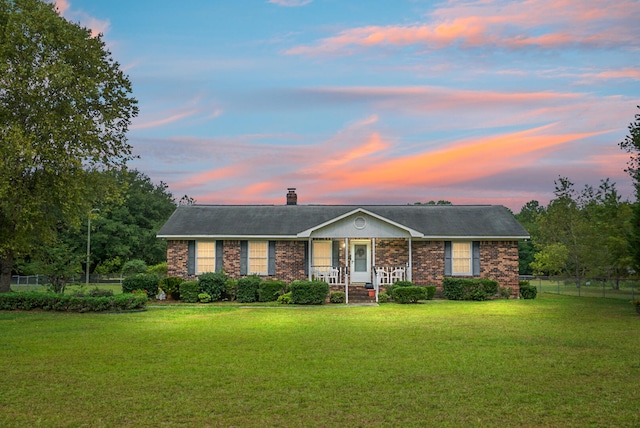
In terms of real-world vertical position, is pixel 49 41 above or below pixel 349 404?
above

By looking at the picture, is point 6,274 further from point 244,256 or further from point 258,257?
point 258,257

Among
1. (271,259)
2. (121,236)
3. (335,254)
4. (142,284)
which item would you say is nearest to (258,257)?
(271,259)

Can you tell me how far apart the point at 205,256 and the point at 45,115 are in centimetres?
1048

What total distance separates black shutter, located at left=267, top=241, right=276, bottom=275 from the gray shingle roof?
680mm

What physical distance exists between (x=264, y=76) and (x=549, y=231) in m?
36.5

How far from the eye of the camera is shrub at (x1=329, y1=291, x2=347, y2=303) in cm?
2616

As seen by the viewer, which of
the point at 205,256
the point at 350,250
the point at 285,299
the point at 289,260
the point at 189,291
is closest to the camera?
the point at 285,299

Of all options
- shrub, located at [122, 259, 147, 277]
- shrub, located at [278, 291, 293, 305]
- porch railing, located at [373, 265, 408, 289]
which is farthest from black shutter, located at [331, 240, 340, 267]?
shrub, located at [122, 259, 147, 277]

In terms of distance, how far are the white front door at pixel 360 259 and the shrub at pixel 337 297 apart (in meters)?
3.38

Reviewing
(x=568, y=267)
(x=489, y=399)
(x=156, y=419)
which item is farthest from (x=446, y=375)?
(x=568, y=267)

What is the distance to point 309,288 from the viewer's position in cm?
2520

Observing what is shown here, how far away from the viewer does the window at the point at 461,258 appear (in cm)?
2912

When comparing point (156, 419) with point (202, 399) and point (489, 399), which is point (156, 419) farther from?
point (489, 399)

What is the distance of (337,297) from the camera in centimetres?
2617
